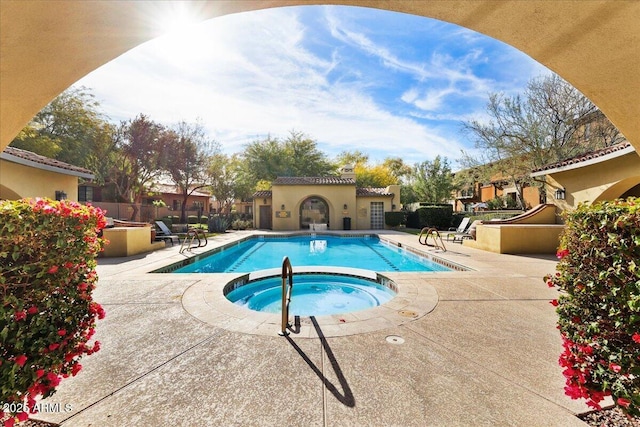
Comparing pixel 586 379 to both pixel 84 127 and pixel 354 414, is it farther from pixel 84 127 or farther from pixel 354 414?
pixel 84 127

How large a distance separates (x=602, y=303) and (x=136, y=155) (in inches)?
989

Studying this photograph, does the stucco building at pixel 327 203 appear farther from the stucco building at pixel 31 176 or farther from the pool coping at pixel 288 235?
the stucco building at pixel 31 176

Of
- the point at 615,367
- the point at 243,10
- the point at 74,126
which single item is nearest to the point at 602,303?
the point at 615,367

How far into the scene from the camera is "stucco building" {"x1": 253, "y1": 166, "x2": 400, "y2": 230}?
2138cm

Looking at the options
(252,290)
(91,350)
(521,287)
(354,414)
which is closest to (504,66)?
(521,287)

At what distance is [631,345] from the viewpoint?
176 centimetres

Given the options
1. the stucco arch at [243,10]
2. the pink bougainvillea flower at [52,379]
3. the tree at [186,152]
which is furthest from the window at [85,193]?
the pink bougainvillea flower at [52,379]

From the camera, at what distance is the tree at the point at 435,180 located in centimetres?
2741

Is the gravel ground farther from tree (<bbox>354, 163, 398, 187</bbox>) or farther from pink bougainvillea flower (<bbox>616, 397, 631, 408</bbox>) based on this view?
tree (<bbox>354, 163, 398, 187</bbox>)

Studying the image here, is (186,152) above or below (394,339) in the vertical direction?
above

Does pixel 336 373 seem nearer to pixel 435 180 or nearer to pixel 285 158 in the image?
pixel 435 180

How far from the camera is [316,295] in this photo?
22.0ft

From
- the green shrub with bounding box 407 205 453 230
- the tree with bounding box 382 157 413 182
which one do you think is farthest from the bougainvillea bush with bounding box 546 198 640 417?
the tree with bounding box 382 157 413 182

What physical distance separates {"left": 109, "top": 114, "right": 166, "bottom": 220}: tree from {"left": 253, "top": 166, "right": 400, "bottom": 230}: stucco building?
8838 mm
